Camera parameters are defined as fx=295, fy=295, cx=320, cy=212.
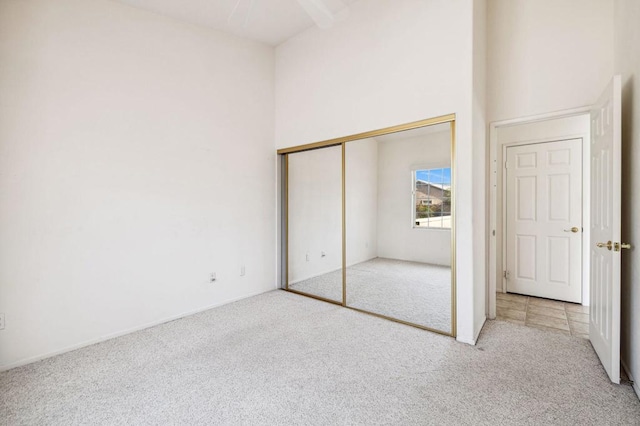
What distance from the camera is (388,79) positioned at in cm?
302

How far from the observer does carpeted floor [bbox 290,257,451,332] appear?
2.81 meters

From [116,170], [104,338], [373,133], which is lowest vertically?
[104,338]

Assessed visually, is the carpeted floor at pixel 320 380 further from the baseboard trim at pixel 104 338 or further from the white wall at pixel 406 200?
the white wall at pixel 406 200

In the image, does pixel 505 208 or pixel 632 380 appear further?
pixel 505 208

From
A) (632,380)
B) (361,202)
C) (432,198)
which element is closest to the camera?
(632,380)

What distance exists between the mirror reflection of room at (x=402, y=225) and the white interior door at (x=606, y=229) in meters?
1.03

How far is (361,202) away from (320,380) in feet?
6.69

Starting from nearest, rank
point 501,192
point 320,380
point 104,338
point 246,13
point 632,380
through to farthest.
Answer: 1. point 632,380
2. point 320,380
3. point 104,338
4. point 246,13
5. point 501,192

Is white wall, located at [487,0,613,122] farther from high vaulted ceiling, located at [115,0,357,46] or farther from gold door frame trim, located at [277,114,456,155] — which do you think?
high vaulted ceiling, located at [115,0,357,46]

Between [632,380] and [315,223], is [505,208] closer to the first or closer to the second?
[632,380]

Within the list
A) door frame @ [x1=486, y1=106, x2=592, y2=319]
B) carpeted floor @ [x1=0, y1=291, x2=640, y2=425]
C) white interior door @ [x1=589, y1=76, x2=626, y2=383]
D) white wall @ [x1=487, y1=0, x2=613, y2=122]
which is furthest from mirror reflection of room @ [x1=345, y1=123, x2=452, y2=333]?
white interior door @ [x1=589, y1=76, x2=626, y2=383]

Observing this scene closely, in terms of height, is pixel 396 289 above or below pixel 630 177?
below

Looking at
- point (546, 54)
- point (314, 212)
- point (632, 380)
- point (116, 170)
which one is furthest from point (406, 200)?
point (116, 170)

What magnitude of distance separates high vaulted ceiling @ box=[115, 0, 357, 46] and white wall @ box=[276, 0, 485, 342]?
0.77 feet
